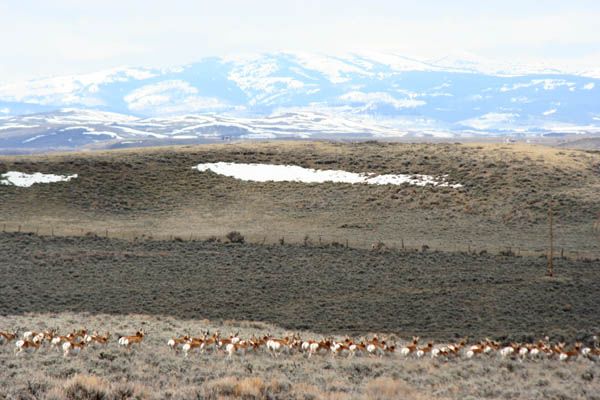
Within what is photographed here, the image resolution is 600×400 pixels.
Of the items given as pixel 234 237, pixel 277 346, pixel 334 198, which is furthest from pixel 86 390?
pixel 334 198

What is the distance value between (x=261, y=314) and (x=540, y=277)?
14891mm

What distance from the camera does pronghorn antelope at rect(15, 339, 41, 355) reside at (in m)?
17.7

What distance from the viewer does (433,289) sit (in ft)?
106

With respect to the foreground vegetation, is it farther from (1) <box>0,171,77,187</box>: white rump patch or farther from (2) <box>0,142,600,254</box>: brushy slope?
(1) <box>0,171,77,187</box>: white rump patch

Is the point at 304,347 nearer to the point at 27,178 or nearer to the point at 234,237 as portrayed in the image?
the point at 234,237

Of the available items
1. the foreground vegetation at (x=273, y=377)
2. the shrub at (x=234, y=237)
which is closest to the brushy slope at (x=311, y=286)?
the shrub at (x=234, y=237)

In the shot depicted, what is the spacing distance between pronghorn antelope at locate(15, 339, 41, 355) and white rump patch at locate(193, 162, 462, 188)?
166 ft

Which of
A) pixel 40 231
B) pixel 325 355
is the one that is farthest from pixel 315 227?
pixel 325 355

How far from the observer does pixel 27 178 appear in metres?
65.1

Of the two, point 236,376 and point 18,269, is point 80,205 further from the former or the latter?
point 236,376

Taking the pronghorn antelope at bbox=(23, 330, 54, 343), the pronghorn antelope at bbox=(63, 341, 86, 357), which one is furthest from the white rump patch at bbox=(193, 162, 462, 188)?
the pronghorn antelope at bbox=(63, 341, 86, 357)

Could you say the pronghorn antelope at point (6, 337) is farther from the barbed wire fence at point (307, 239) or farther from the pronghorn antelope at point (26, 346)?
the barbed wire fence at point (307, 239)

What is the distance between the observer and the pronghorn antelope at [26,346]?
1770 centimetres

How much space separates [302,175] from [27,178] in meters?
26.2
